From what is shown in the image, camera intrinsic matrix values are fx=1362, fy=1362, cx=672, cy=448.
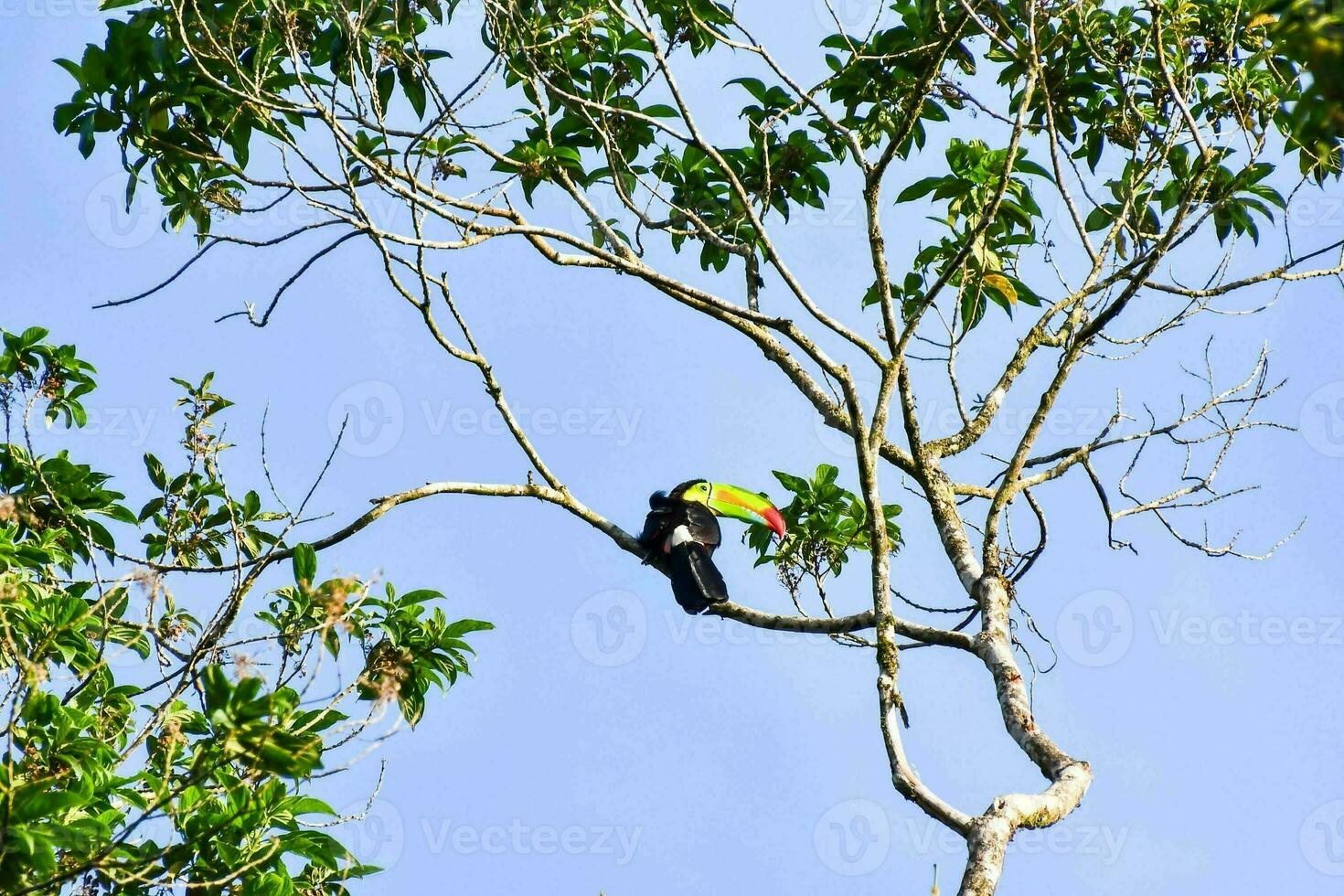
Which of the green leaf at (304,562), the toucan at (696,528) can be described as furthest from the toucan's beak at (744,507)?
the green leaf at (304,562)

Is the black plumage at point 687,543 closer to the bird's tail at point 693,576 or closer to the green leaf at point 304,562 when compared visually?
the bird's tail at point 693,576

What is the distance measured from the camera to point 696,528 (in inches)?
270

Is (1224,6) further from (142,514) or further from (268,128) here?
(142,514)

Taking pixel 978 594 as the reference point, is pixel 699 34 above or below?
above

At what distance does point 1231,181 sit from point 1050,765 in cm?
268

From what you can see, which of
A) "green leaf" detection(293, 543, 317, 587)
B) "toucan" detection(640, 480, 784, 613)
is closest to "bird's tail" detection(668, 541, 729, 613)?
"toucan" detection(640, 480, 784, 613)

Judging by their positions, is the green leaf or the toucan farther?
the toucan

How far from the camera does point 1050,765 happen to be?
4.32 meters

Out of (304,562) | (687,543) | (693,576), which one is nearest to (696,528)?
(687,543)

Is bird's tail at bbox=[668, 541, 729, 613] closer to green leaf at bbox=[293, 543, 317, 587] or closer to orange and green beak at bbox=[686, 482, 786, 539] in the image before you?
orange and green beak at bbox=[686, 482, 786, 539]

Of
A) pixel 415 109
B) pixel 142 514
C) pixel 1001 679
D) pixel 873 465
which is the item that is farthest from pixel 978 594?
pixel 142 514

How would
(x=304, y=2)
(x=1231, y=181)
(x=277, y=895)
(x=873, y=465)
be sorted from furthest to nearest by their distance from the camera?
(x=1231, y=181) → (x=304, y=2) → (x=873, y=465) → (x=277, y=895)

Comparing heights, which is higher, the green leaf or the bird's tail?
the bird's tail

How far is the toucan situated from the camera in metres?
6.41
